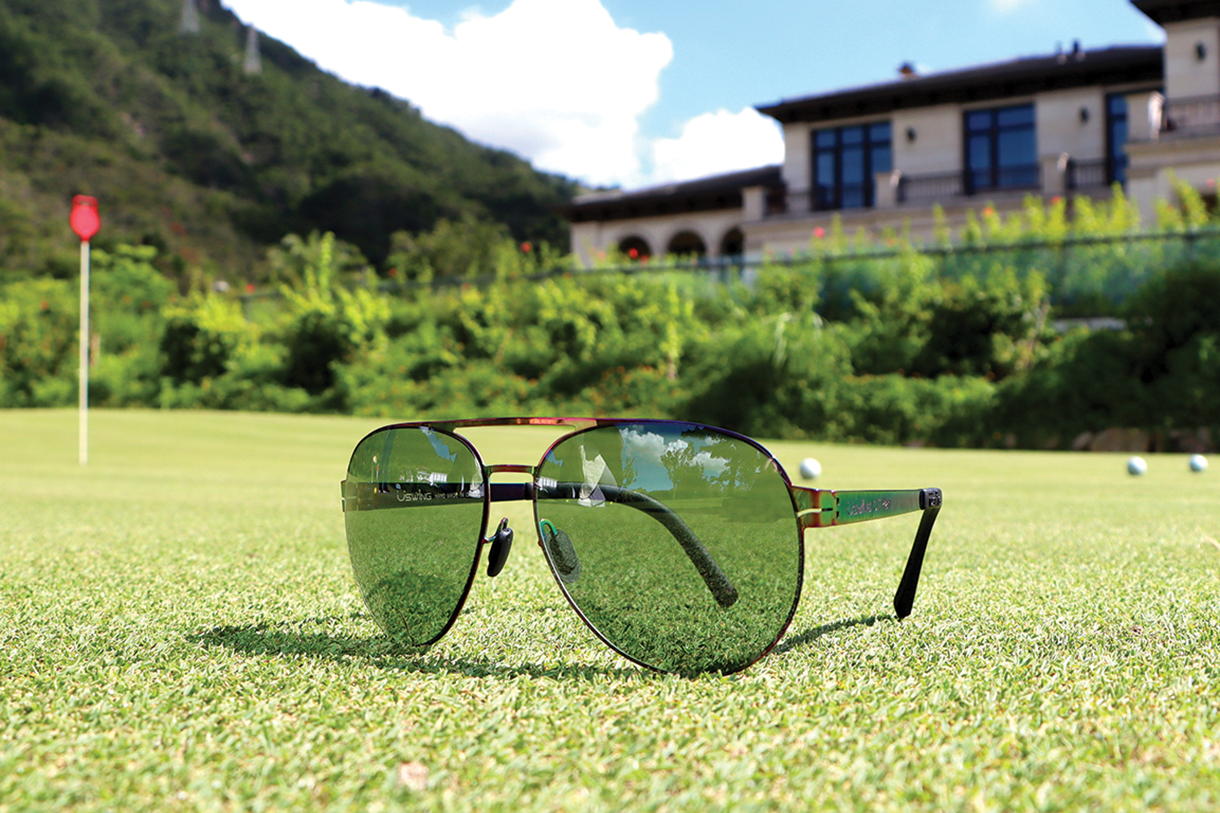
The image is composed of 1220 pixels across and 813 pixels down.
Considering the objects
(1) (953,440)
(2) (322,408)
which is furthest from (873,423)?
(2) (322,408)

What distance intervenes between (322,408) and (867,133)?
1698 cm

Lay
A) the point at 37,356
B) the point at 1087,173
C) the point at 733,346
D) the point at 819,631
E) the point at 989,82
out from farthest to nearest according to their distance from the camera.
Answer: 1. the point at 989,82
2. the point at 1087,173
3. the point at 37,356
4. the point at 733,346
5. the point at 819,631

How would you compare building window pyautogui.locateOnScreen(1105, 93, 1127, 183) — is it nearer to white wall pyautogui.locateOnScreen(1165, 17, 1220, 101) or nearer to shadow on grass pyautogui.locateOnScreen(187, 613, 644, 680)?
white wall pyautogui.locateOnScreen(1165, 17, 1220, 101)

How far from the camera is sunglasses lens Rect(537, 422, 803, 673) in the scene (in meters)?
1.37

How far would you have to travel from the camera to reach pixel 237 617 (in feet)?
5.45

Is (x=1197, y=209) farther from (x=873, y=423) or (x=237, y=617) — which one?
(x=237, y=617)

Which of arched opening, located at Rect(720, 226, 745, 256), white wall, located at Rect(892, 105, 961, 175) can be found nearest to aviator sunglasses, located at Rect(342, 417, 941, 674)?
white wall, located at Rect(892, 105, 961, 175)

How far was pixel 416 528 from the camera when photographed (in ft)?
5.15

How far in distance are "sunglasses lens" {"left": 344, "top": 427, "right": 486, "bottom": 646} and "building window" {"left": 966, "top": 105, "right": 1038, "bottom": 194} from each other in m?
24.0

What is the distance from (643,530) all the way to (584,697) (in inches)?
14.6

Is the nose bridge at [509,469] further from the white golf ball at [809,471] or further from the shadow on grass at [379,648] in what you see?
the white golf ball at [809,471]

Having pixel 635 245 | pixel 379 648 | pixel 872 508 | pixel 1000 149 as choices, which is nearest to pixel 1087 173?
pixel 1000 149

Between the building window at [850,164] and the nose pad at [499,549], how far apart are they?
979 inches

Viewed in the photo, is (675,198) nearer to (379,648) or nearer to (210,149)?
(379,648)
